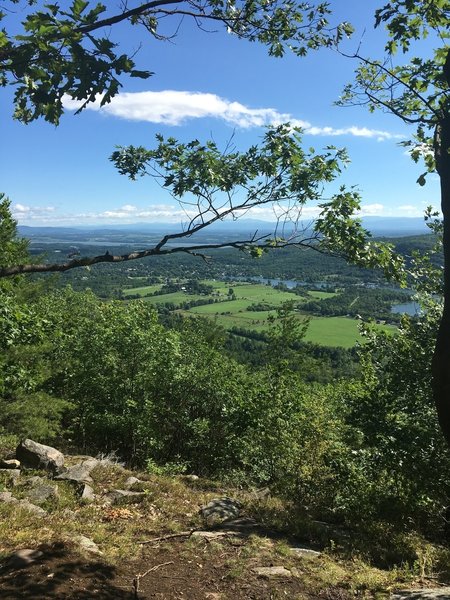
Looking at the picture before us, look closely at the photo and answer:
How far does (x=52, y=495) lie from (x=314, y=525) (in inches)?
162

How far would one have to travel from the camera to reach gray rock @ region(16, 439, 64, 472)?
8424 millimetres

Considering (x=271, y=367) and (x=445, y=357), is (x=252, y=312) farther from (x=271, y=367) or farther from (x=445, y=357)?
(x=445, y=357)

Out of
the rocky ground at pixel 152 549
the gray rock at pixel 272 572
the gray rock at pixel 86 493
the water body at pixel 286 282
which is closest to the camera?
the rocky ground at pixel 152 549

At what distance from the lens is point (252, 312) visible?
208ft

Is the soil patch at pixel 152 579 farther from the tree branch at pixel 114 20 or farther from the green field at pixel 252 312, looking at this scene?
the green field at pixel 252 312

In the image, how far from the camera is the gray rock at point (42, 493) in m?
6.81

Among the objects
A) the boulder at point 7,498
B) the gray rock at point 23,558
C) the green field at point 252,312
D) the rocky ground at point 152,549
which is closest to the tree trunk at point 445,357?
the rocky ground at point 152,549

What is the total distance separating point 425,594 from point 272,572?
1.68 m

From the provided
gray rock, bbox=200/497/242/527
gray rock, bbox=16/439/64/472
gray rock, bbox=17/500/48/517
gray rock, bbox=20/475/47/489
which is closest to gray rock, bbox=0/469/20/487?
gray rock, bbox=20/475/47/489

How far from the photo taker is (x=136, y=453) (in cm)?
1200

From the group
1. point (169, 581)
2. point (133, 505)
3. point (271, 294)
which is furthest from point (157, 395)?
point (271, 294)

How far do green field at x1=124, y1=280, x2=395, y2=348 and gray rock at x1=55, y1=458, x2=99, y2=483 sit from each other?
28.1 meters

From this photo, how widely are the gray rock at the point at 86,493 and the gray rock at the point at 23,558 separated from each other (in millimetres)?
2082

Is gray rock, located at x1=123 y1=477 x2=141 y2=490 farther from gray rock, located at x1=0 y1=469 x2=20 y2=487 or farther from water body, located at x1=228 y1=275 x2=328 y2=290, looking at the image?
water body, located at x1=228 y1=275 x2=328 y2=290
